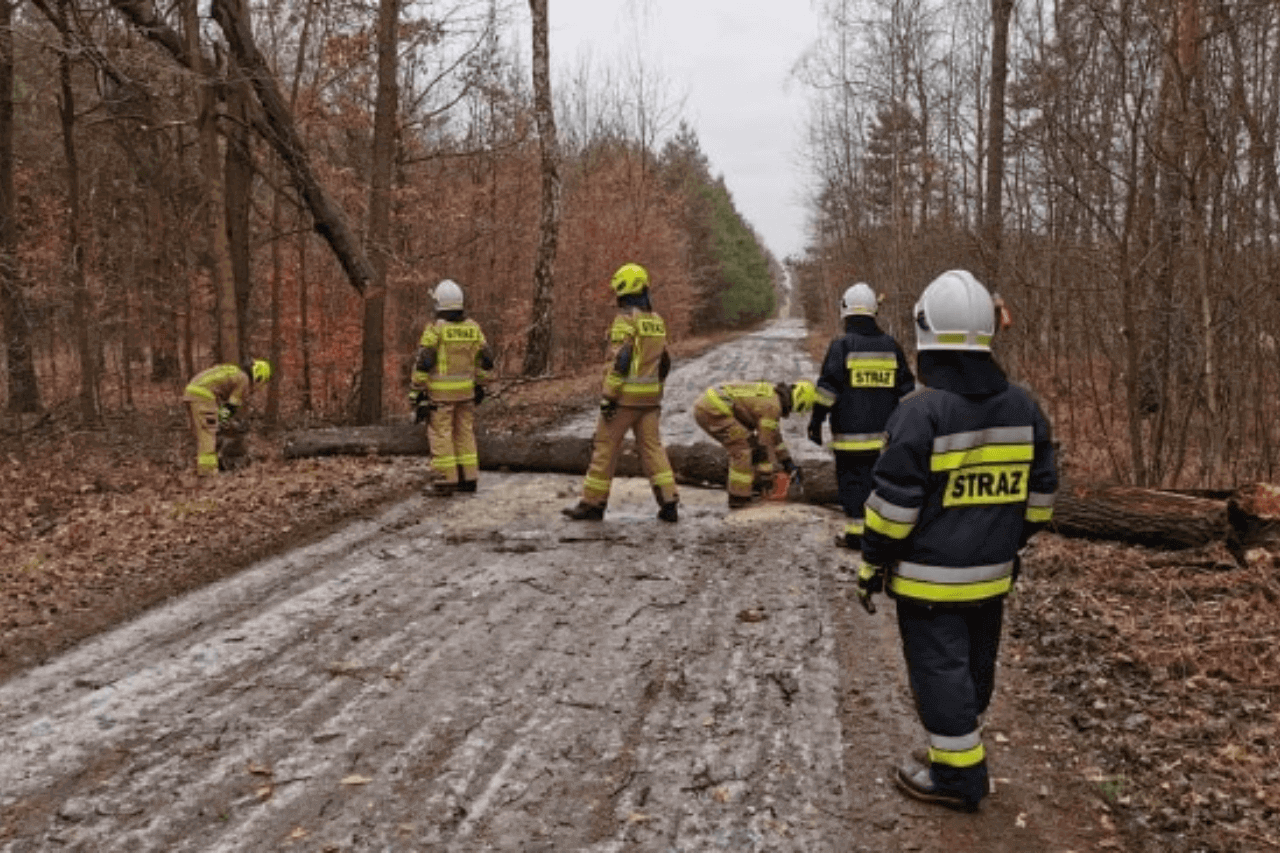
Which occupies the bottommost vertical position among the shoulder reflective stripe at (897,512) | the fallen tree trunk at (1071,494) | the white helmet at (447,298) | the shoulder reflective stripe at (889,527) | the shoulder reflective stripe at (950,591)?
the fallen tree trunk at (1071,494)

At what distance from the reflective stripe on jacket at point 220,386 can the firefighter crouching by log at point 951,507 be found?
8.87 m

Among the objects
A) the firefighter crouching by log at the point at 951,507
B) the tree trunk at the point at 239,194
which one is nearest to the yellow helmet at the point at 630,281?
the firefighter crouching by log at the point at 951,507

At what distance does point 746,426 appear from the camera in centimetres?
891

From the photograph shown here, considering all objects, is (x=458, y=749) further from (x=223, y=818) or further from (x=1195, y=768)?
(x=1195, y=768)

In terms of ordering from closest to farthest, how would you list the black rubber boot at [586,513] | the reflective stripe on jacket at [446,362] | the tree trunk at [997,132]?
1. the black rubber boot at [586,513]
2. the reflective stripe on jacket at [446,362]
3. the tree trunk at [997,132]

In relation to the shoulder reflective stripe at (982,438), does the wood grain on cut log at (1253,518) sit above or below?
below

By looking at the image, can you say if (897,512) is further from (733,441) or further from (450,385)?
(450,385)

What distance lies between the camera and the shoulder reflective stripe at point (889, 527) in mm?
3525

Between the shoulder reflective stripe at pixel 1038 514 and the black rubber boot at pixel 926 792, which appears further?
the shoulder reflective stripe at pixel 1038 514

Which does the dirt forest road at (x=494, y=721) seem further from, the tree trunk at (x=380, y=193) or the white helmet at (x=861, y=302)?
the tree trunk at (x=380, y=193)

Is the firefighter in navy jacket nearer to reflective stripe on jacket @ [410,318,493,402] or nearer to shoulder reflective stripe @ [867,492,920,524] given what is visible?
shoulder reflective stripe @ [867,492,920,524]

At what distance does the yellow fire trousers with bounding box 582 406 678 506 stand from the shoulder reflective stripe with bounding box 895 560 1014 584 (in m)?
4.75

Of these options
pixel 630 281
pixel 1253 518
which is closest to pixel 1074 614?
A: pixel 1253 518

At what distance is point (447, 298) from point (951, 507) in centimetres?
673
